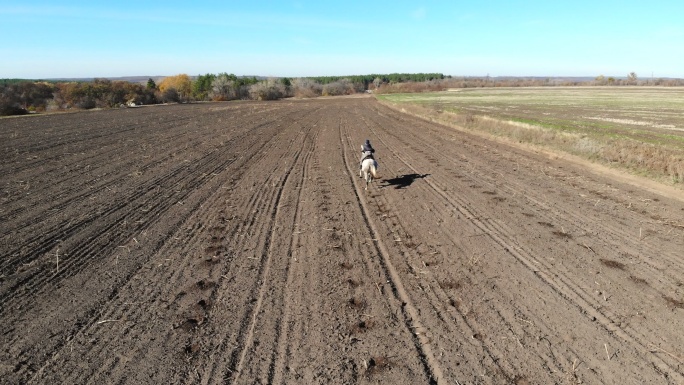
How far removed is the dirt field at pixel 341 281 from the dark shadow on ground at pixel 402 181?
0.52 feet

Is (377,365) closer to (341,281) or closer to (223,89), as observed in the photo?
(341,281)

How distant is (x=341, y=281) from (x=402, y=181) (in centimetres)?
775

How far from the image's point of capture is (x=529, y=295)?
664 cm

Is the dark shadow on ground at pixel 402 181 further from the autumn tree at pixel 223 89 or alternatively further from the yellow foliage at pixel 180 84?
the yellow foliage at pixel 180 84

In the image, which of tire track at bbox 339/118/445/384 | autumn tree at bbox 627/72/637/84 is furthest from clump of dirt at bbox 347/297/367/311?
autumn tree at bbox 627/72/637/84

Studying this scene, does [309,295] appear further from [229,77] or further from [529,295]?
[229,77]

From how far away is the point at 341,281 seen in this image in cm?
719

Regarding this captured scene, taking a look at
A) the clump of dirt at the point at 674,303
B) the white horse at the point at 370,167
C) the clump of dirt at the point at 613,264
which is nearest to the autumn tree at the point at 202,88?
the white horse at the point at 370,167

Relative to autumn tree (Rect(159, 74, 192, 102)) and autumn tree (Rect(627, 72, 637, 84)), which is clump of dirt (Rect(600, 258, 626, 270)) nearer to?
autumn tree (Rect(159, 74, 192, 102))

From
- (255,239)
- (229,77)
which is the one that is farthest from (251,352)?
(229,77)

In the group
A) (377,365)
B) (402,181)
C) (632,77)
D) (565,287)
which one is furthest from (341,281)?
(632,77)

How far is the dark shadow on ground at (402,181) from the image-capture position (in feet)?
45.1

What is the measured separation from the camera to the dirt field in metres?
5.08

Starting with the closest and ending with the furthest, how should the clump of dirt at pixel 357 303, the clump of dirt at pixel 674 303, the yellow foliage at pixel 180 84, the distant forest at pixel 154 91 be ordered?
the clump of dirt at pixel 674 303 → the clump of dirt at pixel 357 303 → the distant forest at pixel 154 91 → the yellow foliage at pixel 180 84
